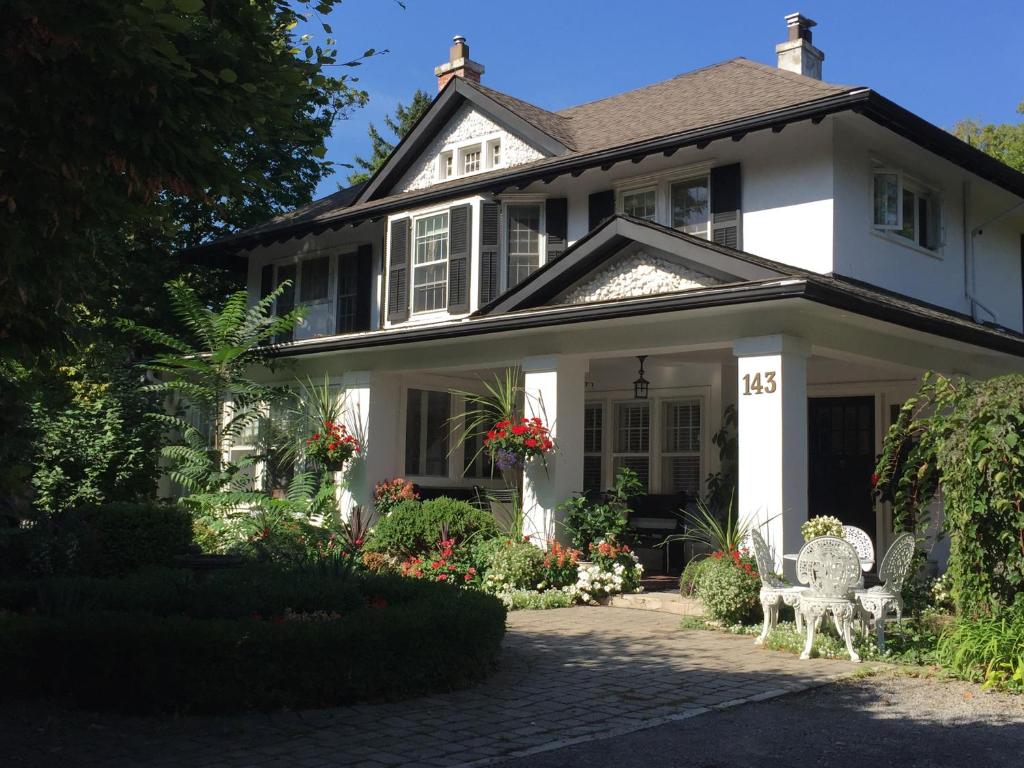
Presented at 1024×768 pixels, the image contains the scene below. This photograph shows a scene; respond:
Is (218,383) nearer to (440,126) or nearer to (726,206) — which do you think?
(440,126)

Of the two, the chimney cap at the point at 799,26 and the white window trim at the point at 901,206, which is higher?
the chimney cap at the point at 799,26

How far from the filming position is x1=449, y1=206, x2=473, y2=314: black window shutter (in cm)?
1655

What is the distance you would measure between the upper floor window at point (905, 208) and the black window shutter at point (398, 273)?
7373 mm

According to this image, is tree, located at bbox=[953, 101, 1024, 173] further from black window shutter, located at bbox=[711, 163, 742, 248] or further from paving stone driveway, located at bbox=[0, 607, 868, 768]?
paving stone driveway, located at bbox=[0, 607, 868, 768]

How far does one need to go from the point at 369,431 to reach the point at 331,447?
0.69m

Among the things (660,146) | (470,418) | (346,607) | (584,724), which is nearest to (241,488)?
(470,418)

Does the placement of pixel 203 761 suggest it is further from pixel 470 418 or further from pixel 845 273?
pixel 470 418

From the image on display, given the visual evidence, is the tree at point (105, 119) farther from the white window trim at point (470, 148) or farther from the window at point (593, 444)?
the window at point (593, 444)

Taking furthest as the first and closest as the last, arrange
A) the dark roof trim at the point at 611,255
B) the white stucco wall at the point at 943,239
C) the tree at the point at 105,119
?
the white stucco wall at the point at 943,239, the dark roof trim at the point at 611,255, the tree at the point at 105,119

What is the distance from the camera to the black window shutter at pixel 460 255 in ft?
54.3

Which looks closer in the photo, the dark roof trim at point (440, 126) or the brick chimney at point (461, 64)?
the dark roof trim at point (440, 126)

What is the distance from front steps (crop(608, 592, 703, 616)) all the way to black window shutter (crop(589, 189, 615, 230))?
18.7ft

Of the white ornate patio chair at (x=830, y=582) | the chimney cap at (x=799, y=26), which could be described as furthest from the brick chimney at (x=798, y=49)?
the white ornate patio chair at (x=830, y=582)

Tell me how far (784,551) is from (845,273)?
3866mm
